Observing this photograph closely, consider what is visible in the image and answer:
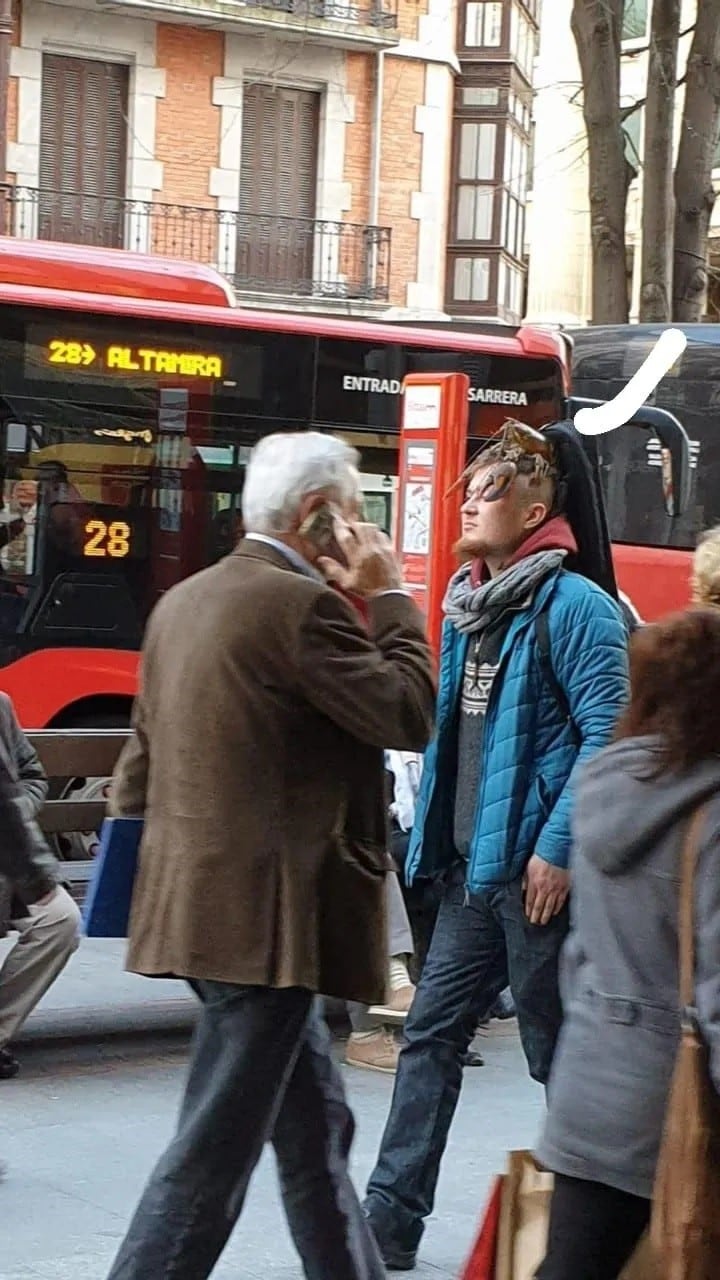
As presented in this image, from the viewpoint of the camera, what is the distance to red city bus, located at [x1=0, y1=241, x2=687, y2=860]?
463 inches

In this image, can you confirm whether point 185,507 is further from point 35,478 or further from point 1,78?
point 1,78

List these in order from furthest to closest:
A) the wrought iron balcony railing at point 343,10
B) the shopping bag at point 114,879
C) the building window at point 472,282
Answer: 1. the building window at point 472,282
2. the wrought iron balcony railing at point 343,10
3. the shopping bag at point 114,879

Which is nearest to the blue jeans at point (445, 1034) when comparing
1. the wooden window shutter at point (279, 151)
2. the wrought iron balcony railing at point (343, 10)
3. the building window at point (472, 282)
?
the wooden window shutter at point (279, 151)

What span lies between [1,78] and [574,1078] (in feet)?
56.6

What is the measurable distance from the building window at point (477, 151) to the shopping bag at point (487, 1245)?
3246 centimetres

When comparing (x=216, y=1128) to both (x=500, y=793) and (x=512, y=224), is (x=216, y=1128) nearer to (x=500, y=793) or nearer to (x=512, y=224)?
(x=500, y=793)

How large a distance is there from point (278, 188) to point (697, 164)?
1513 centimetres

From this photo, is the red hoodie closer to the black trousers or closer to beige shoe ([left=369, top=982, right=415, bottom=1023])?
the black trousers

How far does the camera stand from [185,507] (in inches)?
484

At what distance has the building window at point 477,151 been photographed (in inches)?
1382

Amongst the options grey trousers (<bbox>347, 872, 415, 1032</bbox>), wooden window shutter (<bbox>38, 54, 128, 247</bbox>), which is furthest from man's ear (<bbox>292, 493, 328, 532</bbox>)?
wooden window shutter (<bbox>38, 54, 128, 247</bbox>)

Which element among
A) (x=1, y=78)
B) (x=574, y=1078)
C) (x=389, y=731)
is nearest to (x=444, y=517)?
(x=389, y=731)

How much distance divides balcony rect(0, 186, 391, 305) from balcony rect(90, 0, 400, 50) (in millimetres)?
2586

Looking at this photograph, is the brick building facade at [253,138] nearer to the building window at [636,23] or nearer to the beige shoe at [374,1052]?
the building window at [636,23]
